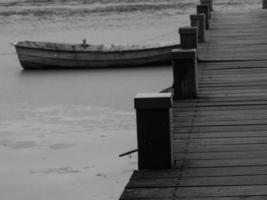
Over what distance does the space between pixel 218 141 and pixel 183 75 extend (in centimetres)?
259

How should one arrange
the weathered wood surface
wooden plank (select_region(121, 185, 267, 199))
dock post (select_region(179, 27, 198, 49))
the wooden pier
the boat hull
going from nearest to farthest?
1. wooden plank (select_region(121, 185, 267, 199))
2. the wooden pier
3. dock post (select_region(179, 27, 198, 49))
4. the weathered wood surface
5. the boat hull

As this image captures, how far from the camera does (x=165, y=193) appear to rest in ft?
18.0

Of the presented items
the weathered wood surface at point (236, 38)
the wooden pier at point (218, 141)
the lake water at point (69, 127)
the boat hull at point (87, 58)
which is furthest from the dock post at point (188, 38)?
the boat hull at point (87, 58)

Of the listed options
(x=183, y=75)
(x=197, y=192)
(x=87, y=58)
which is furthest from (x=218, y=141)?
(x=87, y=58)

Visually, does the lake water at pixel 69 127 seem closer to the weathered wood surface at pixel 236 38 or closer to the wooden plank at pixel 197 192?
the weathered wood surface at pixel 236 38

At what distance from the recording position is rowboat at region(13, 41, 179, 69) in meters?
29.1

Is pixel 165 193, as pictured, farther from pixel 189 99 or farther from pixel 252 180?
pixel 189 99

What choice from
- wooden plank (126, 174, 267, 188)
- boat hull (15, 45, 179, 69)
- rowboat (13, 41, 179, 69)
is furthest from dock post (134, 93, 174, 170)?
rowboat (13, 41, 179, 69)

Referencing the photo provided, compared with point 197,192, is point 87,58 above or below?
below

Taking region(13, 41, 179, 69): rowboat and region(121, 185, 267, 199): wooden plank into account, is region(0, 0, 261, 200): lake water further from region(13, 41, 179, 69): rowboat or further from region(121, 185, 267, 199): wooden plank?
region(121, 185, 267, 199): wooden plank

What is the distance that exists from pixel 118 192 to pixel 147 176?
524cm

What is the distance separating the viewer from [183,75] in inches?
374

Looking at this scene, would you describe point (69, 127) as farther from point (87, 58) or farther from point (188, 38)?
point (87, 58)

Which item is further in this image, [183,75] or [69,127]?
[69,127]
